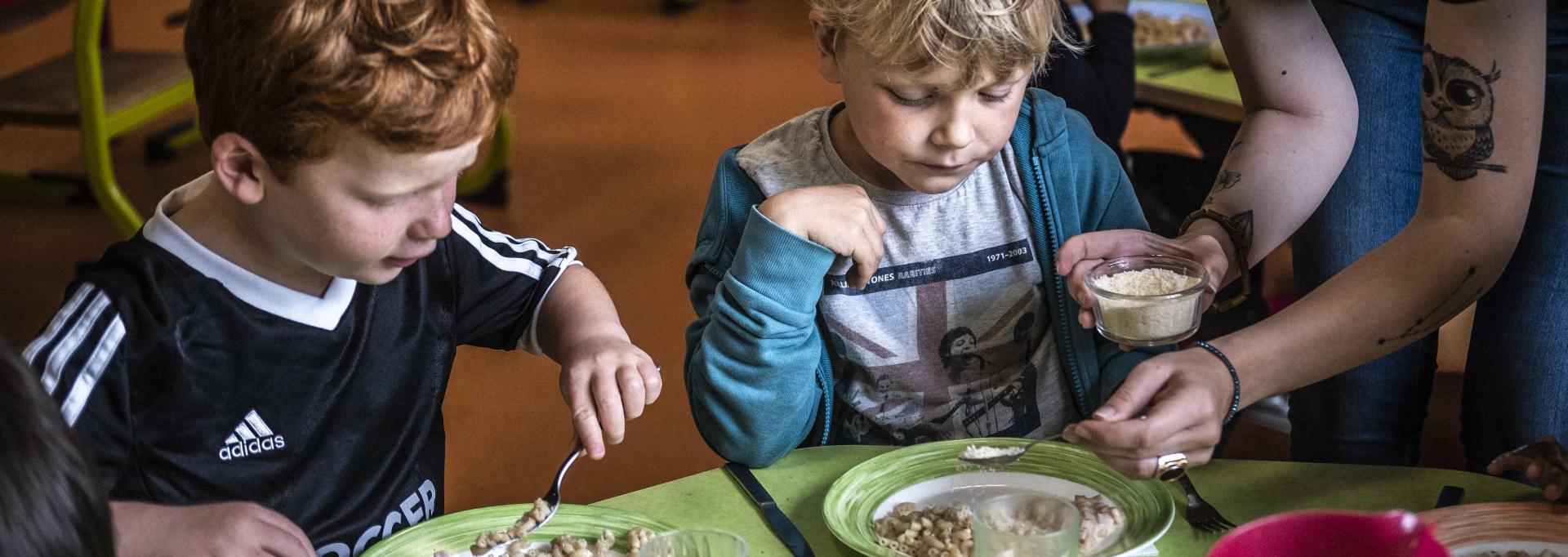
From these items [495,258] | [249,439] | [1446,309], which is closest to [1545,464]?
[1446,309]

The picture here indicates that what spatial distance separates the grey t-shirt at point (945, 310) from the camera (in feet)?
4.92

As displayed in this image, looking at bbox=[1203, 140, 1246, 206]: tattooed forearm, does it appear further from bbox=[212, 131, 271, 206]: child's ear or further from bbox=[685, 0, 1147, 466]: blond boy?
bbox=[212, 131, 271, 206]: child's ear

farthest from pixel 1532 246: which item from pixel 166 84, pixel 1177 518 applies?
pixel 166 84

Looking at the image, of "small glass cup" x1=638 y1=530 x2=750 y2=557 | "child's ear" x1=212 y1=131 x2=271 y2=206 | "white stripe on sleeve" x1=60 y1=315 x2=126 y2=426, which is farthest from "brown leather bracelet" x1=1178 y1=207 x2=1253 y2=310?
"white stripe on sleeve" x1=60 y1=315 x2=126 y2=426

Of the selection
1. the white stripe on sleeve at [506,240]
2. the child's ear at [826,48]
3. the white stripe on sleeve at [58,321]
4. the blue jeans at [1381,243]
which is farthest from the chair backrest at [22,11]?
the blue jeans at [1381,243]

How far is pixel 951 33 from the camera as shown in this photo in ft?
4.19

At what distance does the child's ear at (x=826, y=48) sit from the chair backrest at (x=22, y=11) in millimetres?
2683

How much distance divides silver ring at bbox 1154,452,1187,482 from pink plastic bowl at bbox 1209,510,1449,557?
202 millimetres

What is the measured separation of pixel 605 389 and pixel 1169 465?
50 centimetres

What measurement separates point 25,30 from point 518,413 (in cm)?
445

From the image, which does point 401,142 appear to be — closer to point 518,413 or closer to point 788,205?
point 788,205

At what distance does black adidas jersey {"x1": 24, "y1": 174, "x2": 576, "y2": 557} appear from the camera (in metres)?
1.15

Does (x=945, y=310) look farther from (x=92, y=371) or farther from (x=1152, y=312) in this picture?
(x=92, y=371)

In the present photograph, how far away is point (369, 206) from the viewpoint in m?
1.13
